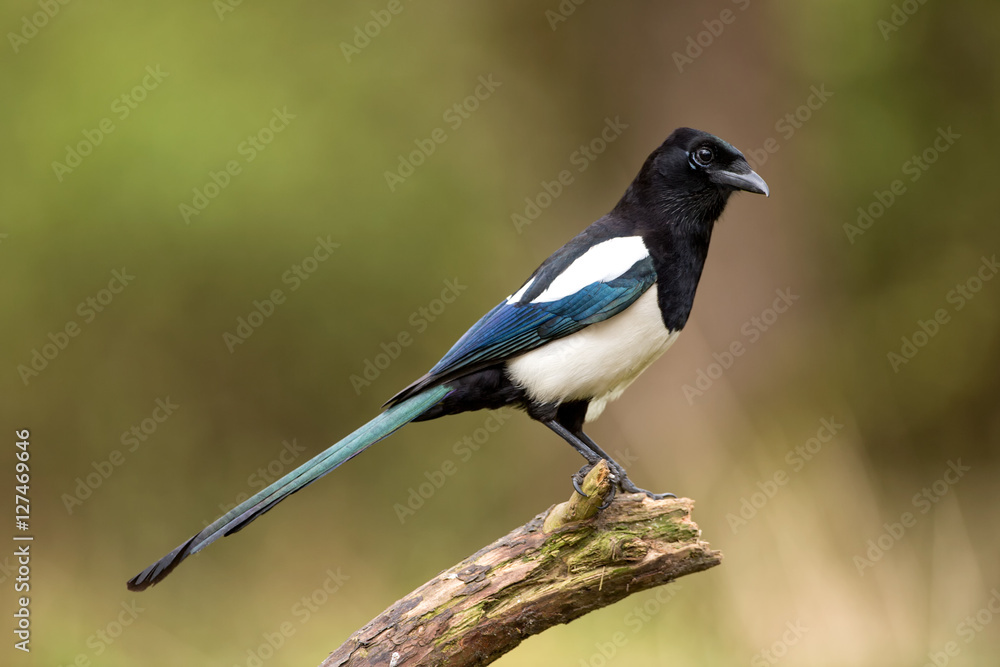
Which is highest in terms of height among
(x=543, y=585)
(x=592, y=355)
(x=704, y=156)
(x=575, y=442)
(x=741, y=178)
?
(x=704, y=156)

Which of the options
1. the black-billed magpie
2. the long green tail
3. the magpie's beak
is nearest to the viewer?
the long green tail

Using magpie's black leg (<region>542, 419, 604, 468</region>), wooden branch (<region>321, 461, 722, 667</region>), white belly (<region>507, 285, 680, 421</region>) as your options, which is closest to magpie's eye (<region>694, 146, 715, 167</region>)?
white belly (<region>507, 285, 680, 421</region>)

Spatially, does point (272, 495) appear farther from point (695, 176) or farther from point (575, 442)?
point (695, 176)

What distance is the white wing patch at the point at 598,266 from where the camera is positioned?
2.78 meters

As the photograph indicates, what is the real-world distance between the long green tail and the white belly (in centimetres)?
40

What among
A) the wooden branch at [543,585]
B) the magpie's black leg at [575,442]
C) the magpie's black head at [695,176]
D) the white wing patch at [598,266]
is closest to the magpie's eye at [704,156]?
the magpie's black head at [695,176]

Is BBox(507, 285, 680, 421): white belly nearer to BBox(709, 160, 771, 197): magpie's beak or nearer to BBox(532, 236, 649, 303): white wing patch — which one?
BBox(532, 236, 649, 303): white wing patch

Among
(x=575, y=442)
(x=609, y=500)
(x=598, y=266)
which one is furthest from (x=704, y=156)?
(x=609, y=500)

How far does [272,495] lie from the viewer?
244 centimetres

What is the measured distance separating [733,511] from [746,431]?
0.46m

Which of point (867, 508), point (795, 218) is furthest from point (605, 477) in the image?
point (795, 218)

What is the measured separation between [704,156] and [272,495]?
1682mm

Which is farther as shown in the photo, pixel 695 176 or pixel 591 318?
pixel 695 176

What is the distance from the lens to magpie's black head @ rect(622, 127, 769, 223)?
2936mm
